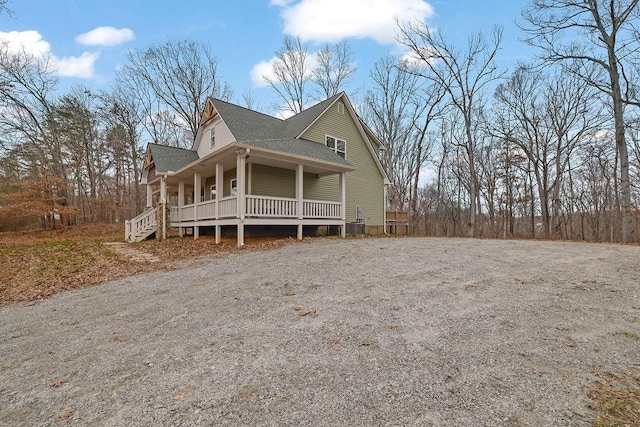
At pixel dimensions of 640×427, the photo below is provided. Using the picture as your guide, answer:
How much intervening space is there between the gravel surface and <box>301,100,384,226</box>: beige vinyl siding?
11.5 metres

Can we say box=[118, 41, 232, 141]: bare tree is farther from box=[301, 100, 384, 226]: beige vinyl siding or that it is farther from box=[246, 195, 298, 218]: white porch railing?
box=[246, 195, 298, 218]: white porch railing

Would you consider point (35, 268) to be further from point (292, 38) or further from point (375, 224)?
point (292, 38)

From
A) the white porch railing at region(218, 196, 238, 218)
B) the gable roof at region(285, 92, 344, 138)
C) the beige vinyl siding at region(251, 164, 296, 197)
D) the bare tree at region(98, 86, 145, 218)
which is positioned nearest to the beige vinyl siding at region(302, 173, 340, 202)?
the beige vinyl siding at region(251, 164, 296, 197)

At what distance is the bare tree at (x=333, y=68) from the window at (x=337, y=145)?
11.5 meters

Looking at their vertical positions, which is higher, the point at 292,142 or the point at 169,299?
the point at 292,142

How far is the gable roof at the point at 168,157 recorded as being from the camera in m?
15.4

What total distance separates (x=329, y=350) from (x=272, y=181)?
39.1 feet

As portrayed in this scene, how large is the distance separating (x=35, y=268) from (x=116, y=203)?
2334cm

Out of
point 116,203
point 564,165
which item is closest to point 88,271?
point 116,203

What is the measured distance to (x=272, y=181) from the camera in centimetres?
1425

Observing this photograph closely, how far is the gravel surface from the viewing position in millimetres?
2111

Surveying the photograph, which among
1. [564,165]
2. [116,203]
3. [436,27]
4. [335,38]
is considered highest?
[335,38]

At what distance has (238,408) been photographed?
2.13m

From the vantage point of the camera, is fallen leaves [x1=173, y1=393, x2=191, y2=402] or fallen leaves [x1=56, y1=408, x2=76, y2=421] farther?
fallen leaves [x1=173, y1=393, x2=191, y2=402]
